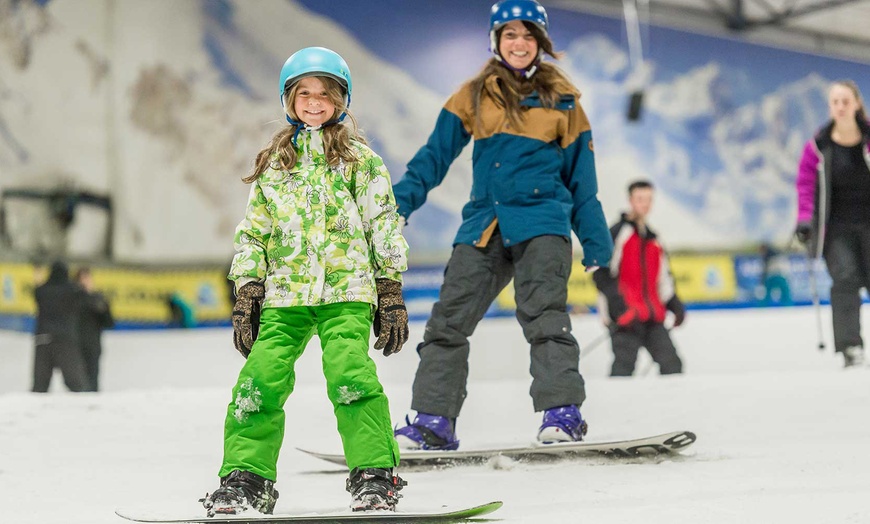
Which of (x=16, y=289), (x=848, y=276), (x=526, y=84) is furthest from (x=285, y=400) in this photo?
(x=16, y=289)

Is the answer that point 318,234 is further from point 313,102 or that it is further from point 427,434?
point 427,434

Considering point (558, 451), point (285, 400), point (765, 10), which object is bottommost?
point (558, 451)

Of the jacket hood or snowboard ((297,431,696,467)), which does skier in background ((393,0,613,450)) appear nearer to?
snowboard ((297,431,696,467))

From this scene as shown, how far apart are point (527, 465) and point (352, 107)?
41.5ft

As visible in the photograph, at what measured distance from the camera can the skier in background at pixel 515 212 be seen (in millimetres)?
3543

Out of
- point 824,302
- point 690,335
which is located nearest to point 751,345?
point 690,335

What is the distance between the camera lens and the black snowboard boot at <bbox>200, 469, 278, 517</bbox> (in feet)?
7.73

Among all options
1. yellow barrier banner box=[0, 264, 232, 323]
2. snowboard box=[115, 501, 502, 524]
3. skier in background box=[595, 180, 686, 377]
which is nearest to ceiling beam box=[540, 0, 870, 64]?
yellow barrier banner box=[0, 264, 232, 323]

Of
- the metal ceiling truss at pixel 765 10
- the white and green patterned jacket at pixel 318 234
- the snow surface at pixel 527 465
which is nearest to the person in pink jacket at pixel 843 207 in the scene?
the snow surface at pixel 527 465

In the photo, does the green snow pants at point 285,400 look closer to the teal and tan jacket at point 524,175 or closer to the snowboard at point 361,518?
the snowboard at point 361,518

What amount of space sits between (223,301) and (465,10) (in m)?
6.11

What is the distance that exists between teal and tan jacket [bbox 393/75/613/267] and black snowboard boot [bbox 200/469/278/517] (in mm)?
1320

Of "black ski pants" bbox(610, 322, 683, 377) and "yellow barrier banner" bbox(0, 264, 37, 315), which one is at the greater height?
"yellow barrier banner" bbox(0, 264, 37, 315)

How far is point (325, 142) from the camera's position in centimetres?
265
